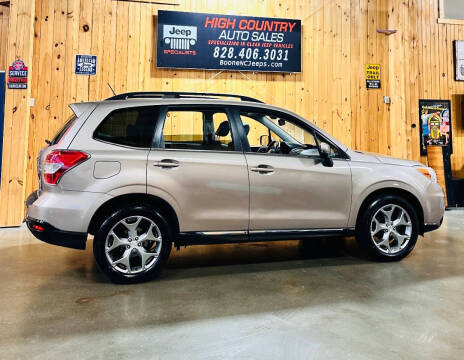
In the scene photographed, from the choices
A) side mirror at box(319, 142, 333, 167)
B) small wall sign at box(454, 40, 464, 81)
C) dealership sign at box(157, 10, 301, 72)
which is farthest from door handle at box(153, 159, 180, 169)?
small wall sign at box(454, 40, 464, 81)

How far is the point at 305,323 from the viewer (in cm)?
205

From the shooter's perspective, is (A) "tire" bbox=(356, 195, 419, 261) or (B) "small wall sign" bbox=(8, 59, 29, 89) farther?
(B) "small wall sign" bbox=(8, 59, 29, 89)

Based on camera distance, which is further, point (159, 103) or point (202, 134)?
point (202, 134)

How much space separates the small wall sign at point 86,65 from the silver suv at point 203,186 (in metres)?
2.94

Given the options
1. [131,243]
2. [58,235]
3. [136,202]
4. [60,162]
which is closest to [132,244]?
[131,243]

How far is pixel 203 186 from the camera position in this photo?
2.78 m

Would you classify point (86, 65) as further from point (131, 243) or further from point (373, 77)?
point (373, 77)

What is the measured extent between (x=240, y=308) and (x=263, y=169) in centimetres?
113

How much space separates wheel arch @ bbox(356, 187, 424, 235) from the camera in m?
3.23

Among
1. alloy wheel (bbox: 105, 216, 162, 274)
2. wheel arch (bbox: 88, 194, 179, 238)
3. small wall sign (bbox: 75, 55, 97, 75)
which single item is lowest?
alloy wheel (bbox: 105, 216, 162, 274)

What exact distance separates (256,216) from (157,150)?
3.10 ft

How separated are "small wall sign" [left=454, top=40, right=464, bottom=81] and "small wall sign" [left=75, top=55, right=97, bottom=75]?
651 cm

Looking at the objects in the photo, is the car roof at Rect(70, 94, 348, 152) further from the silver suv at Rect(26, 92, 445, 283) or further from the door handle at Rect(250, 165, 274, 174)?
the door handle at Rect(250, 165, 274, 174)

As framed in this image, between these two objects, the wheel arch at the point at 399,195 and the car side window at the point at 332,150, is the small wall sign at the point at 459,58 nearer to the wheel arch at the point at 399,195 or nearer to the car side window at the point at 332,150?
the wheel arch at the point at 399,195
